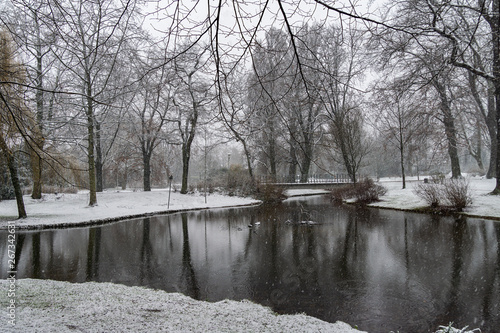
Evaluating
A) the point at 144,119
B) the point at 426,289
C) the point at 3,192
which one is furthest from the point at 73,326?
the point at 144,119

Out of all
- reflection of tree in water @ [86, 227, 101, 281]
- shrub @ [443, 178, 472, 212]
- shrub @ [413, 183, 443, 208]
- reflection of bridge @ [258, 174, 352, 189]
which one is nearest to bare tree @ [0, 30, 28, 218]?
reflection of tree in water @ [86, 227, 101, 281]

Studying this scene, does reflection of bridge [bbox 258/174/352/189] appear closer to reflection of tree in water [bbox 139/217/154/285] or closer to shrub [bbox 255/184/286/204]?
shrub [bbox 255/184/286/204]

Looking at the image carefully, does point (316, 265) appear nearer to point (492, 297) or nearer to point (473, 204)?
point (492, 297)

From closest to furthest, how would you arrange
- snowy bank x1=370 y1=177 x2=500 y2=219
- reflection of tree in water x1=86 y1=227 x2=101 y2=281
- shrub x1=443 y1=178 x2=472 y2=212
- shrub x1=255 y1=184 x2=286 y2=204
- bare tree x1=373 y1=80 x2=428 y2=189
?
1. reflection of tree in water x1=86 y1=227 x2=101 y2=281
2. bare tree x1=373 y1=80 x2=428 y2=189
3. snowy bank x1=370 y1=177 x2=500 y2=219
4. shrub x1=443 y1=178 x2=472 y2=212
5. shrub x1=255 y1=184 x2=286 y2=204

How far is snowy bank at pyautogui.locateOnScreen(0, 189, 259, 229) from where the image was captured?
1220cm

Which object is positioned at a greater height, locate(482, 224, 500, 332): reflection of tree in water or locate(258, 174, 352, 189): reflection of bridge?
locate(258, 174, 352, 189): reflection of bridge

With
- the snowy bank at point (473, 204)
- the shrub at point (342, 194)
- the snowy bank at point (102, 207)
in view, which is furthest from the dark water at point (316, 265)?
the shrub at point (342, 194)

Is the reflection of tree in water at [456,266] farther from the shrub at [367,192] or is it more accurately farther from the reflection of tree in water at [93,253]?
the shrub at [367,192]

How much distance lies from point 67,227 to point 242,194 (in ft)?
45.6

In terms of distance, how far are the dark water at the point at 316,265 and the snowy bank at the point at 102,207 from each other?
5.66ft

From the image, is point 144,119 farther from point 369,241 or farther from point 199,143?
point 369,241

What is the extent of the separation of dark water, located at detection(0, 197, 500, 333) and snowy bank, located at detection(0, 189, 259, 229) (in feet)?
5.66

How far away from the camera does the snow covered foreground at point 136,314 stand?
312 centimetres

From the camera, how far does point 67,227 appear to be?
11.7 metres
